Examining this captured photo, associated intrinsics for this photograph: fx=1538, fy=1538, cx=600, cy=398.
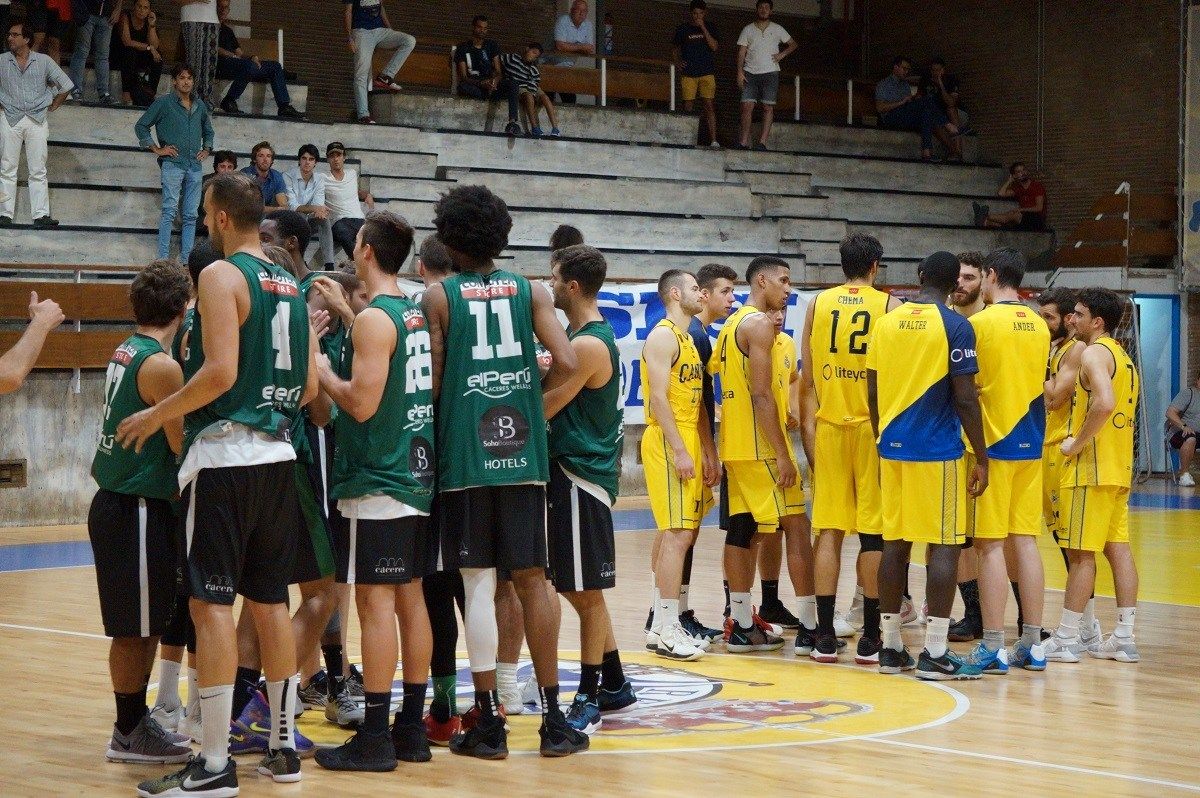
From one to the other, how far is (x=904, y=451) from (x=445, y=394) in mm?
2727

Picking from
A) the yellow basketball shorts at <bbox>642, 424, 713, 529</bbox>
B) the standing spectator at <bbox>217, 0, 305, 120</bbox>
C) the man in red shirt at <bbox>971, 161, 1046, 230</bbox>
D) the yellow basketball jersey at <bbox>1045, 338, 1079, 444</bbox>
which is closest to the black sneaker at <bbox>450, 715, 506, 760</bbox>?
the yellow basketball shorts at <bbox>642, 424, 713, 529</bbox>

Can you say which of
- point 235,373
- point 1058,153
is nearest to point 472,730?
point 235,373

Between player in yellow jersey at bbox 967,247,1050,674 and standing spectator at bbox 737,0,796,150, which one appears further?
standing spectator at bbox 737,0,796,150

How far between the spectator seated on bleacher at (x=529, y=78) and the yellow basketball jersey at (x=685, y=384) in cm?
1174

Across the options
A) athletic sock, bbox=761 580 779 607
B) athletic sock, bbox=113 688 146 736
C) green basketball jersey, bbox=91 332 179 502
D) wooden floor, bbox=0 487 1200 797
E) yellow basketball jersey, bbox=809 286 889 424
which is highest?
yellow basketball jersey, bbox=809 286 889 424

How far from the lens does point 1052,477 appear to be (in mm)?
8531

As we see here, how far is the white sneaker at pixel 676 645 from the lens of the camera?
25.3 feet

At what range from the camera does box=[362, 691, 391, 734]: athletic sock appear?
215 inches

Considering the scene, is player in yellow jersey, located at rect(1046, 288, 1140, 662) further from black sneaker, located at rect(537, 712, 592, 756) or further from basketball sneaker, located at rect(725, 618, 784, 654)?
black sneaker, located at rect(537, 712, 592, 756)

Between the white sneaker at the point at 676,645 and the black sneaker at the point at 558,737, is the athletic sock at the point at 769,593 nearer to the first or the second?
the white sneaker at the point at 676,645

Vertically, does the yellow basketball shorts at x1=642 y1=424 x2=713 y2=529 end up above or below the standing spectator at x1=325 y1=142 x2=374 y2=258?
below

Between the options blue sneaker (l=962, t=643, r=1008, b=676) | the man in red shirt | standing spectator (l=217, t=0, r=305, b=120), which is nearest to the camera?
blue sneaker (l=962, t=643, r=1008, b=676)

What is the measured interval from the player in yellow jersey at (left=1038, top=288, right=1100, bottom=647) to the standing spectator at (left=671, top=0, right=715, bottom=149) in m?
12.6

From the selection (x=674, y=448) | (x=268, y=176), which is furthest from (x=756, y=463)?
(x=268, y=176)
